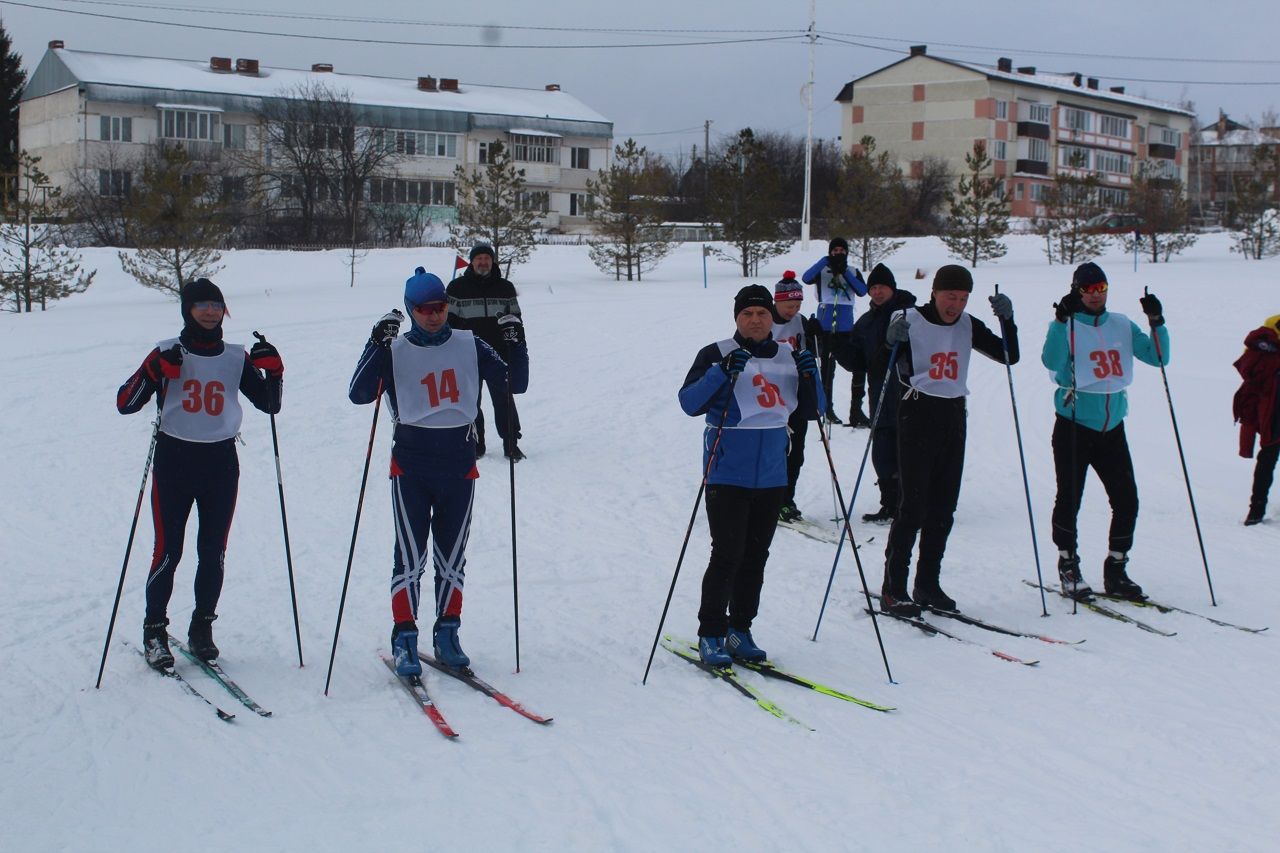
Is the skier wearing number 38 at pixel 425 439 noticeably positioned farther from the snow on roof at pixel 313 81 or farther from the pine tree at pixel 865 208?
the snow on roof at pixel 313 81

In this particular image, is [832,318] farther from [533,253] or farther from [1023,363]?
[533,253]

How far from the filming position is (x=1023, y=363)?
1630 cm

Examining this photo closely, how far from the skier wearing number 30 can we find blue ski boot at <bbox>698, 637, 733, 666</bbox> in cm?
129

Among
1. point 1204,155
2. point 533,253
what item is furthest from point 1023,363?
point 1204,155

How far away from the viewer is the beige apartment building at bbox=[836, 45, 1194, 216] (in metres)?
67.4

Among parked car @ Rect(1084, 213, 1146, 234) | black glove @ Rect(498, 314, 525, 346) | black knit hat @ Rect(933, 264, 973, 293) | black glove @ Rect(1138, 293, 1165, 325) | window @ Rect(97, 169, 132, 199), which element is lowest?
black glove @ Rect(498, 314, 525, 346)

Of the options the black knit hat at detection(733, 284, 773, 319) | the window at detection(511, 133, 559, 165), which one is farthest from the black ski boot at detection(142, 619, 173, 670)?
the window at detection(511, 133, 559, 165)

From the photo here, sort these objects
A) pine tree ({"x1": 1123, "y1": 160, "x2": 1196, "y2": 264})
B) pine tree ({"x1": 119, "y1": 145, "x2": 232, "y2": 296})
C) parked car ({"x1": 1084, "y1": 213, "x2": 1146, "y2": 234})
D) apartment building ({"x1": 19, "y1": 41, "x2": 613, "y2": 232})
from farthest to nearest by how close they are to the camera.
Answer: apartment building ({"x1": 19, "y1": 41, "x2": 613, "y2": 232})
parked car ({"x1": 1084, "y1": 213, "x2": 1146, "y2": 234})
pine tree ({"x1": 1123, "y1": 160, "x2": 1196, "y2": 264})
pine tree ({"x1": 119, "y1": 145, "x2": 232, "y2": 296})

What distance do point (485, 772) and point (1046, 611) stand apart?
3.46 metres

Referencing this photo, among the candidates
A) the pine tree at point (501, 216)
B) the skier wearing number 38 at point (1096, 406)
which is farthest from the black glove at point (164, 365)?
the pine tree at point (501, 216)

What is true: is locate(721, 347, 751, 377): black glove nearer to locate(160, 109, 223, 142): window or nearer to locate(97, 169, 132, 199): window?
locate(97, 169, 132, 199): window

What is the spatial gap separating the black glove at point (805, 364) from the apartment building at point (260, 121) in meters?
43.1

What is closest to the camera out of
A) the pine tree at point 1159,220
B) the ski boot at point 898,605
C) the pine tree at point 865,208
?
the ski boot at point 898,605

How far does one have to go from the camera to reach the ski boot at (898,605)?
20.5 ft
